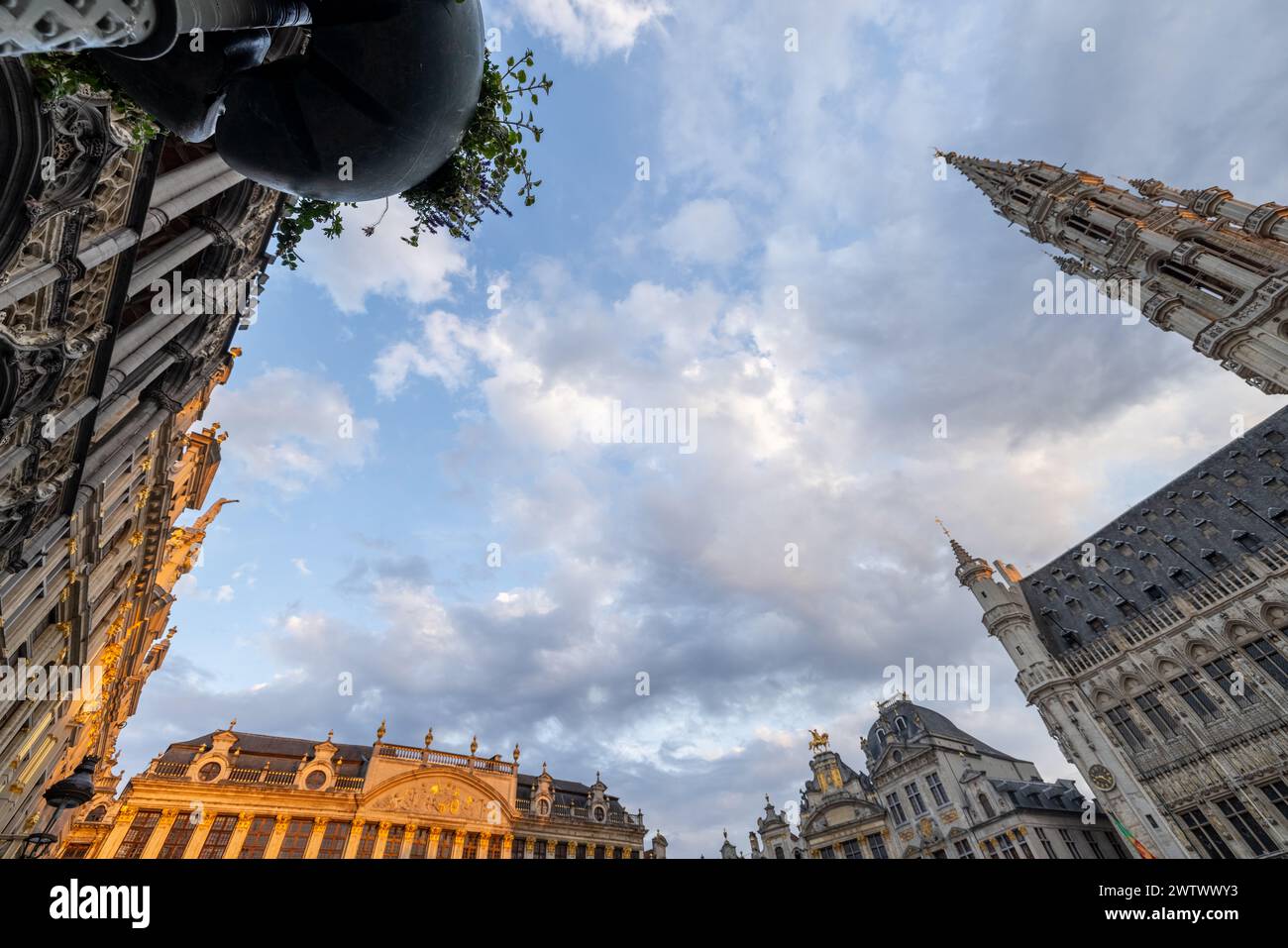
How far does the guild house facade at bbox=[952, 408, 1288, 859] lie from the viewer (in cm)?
2938

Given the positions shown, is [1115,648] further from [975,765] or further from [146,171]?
[146,171]

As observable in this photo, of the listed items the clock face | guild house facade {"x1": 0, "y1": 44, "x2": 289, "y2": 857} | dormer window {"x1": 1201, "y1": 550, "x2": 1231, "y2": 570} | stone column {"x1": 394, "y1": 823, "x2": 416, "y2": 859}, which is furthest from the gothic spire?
stone column {"x1": 394, "y1": 823, "x2": 416, "y2": 859}

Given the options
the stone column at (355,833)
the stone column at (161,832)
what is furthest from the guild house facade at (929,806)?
the stone column at (161,832)

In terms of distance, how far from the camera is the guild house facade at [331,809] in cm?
3198

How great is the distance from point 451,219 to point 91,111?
6372 mm

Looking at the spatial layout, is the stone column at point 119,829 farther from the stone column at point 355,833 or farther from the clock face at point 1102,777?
the clock face at point 1102,777

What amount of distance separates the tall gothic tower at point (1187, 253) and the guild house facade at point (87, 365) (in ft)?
143

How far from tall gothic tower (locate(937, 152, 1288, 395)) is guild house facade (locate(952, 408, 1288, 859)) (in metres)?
11.2

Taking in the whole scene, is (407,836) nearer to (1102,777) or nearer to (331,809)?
(331,809)

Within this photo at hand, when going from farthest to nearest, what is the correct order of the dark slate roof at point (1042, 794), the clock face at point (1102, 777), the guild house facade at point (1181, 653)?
the dark slate roof at point (1042, 794) < the clock face at point (1102, 777) < the guild house facade at point (1181, 653)

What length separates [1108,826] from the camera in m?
41.0

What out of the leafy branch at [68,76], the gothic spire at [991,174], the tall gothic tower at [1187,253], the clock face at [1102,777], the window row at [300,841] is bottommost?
the leafy branch at [68,76]

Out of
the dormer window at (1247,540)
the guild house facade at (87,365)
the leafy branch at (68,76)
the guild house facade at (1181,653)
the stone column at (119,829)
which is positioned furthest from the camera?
the dormer window at (1247,540)

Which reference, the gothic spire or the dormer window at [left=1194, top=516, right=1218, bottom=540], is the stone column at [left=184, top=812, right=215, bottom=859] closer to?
the dormer window at [left=1194, top=516, right=1218, bottom=540]
